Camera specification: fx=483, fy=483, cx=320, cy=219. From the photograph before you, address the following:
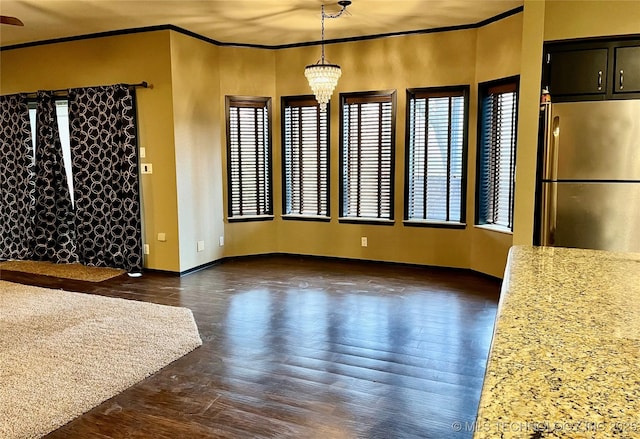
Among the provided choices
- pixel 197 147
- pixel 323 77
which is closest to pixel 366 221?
pixel 323 77

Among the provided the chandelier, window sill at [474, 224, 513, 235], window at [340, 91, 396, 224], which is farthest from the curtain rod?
window sill at [474, 224, 513, 235]

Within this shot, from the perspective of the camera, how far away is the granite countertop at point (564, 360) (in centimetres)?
73

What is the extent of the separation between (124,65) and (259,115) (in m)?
1.73

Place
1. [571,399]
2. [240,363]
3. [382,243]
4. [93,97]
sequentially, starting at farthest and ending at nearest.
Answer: [382,243] → [93,97] → [240,363] → [571,399]

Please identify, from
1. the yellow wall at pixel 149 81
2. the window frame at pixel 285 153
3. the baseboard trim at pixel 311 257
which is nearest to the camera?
the yellow wall at pixel 149 81

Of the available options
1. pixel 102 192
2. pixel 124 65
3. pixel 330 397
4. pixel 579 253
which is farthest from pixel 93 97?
pixel 579 253

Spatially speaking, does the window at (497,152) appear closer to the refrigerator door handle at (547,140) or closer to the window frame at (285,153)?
the refrigerator door handle at (547,140)

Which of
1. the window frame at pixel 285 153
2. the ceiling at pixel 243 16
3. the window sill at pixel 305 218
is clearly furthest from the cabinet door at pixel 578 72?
the window sill at pixel 305 218

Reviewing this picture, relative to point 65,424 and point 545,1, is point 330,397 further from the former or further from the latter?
point 545,1

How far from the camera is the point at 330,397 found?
279 cm

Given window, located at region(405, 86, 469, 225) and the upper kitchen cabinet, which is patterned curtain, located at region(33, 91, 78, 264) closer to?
window, located at region(405, 86, 469, 225)

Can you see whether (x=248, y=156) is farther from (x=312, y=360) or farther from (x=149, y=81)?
(x=312, y=360)

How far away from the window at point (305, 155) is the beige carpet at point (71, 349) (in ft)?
8.67

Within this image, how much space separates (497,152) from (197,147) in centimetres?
345
